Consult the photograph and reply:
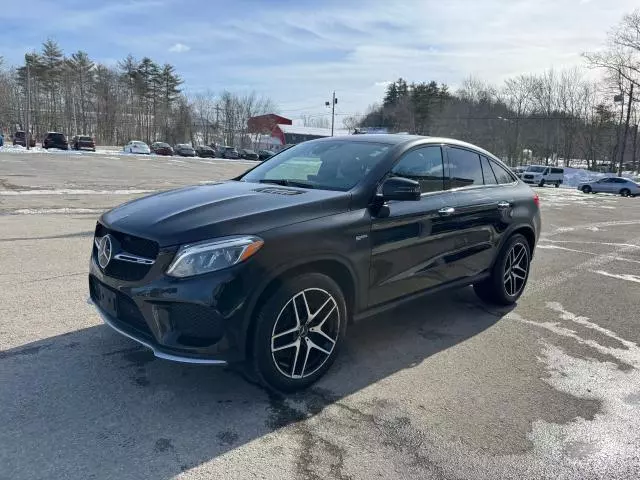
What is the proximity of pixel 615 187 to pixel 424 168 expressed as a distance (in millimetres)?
38642

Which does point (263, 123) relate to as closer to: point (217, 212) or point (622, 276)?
point (622, 276)

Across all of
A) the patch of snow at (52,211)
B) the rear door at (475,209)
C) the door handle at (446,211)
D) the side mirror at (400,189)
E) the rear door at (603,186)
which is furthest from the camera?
the rear door at (603,186)

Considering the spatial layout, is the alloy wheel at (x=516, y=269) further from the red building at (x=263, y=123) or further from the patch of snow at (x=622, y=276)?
the red building at (x=263, y=123)

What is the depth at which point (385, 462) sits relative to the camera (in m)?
2.62

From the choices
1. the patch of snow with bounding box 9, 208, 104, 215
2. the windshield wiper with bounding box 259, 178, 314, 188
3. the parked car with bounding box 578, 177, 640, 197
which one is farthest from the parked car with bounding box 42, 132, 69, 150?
the windshield wiper with bounding box 259, 178, 314, 188

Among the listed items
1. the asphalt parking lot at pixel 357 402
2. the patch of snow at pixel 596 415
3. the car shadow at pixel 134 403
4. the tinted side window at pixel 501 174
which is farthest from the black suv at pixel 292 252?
the patch of snow at pixel 596 415

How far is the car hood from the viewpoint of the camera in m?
2.96

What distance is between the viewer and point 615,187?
120ft

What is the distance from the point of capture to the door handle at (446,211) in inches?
165

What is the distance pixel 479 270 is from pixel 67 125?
81.5 meters

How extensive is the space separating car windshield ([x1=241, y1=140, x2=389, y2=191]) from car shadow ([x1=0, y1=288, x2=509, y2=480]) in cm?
140

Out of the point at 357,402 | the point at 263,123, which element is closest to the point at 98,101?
the point at 263,123

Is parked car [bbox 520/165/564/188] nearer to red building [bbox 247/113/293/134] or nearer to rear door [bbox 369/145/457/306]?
rear door [bbox 369/145/457/306]

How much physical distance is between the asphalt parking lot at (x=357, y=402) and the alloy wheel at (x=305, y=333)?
0.20 metres
